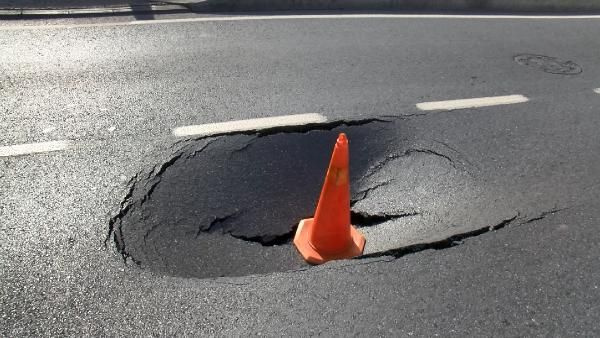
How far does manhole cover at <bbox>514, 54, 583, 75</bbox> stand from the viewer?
21.1 feet

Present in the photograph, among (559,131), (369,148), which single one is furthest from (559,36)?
(369,148)

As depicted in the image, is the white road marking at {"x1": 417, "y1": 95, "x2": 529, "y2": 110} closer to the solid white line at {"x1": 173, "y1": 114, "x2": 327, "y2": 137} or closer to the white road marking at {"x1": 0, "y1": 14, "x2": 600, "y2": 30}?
the solid white line at {"x1": 173, "y1": 114, "x2": 327, "y2": 137}

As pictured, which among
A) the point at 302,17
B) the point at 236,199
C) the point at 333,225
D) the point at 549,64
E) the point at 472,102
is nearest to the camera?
the point at 333,225

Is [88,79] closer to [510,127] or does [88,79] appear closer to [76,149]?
[76,149]

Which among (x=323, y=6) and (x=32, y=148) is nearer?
(x=32, y=148)

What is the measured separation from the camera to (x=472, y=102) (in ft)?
17.3

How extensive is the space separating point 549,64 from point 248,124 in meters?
4.59

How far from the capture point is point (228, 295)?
2.75 meters

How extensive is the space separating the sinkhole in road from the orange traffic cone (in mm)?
128

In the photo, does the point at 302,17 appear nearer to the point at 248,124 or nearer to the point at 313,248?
A: the point at 248,124

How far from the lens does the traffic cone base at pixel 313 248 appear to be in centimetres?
322

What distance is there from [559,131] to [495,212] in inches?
71.3

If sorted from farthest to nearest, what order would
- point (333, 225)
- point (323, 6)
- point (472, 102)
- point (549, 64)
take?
point (323, 6)
point (549, 64)
point (472, 102)
point (333, 225)

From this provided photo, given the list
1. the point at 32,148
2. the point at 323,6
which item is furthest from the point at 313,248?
the point at 323,6
